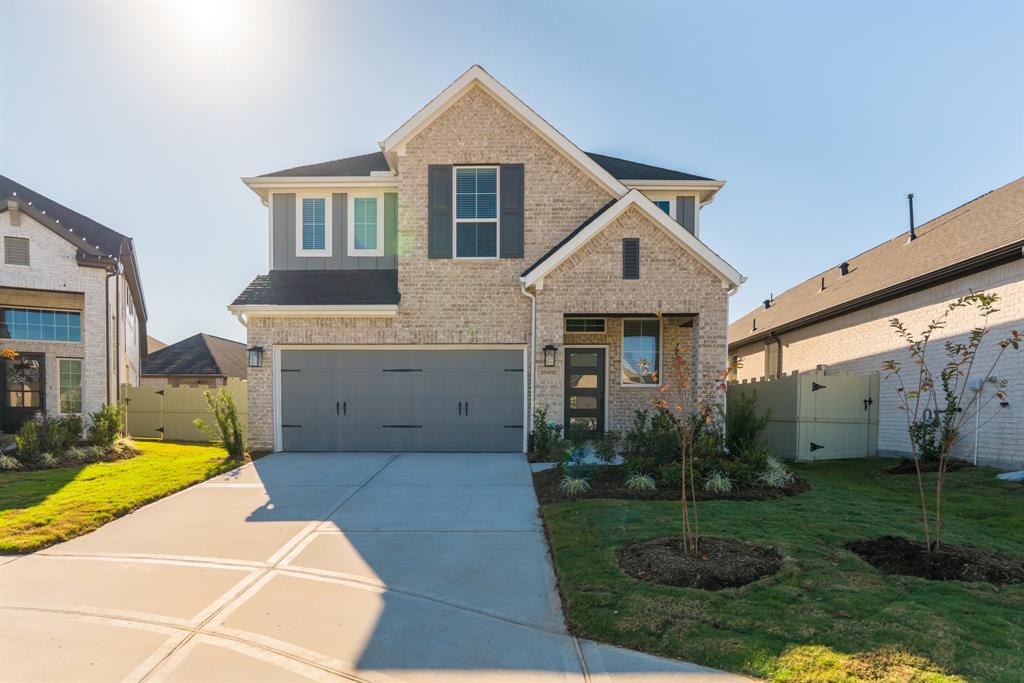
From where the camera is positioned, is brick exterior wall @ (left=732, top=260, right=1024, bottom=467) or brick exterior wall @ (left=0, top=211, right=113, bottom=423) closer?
brick exterior wall @ (left=732, top=260, right=1024, bottom=467)

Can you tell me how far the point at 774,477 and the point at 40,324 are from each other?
17.5 m

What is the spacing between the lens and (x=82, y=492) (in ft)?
27.7

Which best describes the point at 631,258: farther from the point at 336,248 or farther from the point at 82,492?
the point at 82,492

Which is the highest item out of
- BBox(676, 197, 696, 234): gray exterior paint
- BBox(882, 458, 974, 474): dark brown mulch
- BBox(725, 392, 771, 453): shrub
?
BBox(676, 197, 696, 234): gray exterior paint

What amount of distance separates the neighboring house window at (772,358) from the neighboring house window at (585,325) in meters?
10.6

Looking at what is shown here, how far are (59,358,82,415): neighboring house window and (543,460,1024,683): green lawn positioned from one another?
14.4 metres

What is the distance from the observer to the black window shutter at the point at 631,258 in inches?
464

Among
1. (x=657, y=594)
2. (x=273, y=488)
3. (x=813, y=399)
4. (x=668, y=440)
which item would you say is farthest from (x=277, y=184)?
(x=813, y=399)

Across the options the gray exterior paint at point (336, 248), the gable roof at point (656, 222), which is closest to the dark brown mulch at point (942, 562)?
the gable roof at point (656, 222)

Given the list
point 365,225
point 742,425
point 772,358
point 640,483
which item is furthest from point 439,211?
point 772,358

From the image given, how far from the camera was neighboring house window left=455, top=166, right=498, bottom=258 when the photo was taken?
12711 millimetres

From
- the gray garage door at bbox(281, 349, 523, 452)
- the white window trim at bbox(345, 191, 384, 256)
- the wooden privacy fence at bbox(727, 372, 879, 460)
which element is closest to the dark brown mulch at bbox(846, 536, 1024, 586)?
the wooden privacy fence at bbox(727, 372, 879, 460)

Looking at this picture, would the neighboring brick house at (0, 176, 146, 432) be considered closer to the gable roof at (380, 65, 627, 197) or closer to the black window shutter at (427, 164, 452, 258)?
the gable roof at (380, 65, 627, 197)

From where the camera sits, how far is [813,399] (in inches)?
508
